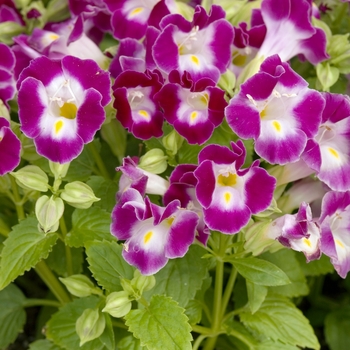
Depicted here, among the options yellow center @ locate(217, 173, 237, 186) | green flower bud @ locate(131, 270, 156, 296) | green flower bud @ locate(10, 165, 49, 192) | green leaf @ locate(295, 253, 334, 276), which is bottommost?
green leaf @ locate(295, 253, 334, 276)

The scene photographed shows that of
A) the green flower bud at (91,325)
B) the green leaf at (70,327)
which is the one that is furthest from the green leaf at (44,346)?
the green flower bud at (91,325)

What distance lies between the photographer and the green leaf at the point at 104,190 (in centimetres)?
101

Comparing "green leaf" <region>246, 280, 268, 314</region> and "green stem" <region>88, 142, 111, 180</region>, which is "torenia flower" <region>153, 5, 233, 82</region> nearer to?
"green stem" <region>88, 142, 111, 180</region>

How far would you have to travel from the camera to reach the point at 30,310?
1481 millimetres

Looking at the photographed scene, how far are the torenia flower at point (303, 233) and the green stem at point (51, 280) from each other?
0.49 meters

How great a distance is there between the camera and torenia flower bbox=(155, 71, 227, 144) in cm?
87

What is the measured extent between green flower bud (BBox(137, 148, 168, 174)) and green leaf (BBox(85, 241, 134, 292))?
136mm

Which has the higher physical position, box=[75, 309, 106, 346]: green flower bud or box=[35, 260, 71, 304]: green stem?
box=[75, 309, 106, 346]: green flower bud

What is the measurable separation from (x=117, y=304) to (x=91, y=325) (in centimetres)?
8

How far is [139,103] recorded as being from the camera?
95 cm

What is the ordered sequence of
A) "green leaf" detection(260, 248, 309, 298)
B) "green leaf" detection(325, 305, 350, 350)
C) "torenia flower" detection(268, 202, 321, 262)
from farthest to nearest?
"green leaf" detection(325, 305, 350, 350)
"green leaf" detection(260, 248, 309, 298)
"torenia flower" detection(268, 202, 321, 262)

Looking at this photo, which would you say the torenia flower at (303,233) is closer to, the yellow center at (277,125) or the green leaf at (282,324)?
the yellow center at (277,125)

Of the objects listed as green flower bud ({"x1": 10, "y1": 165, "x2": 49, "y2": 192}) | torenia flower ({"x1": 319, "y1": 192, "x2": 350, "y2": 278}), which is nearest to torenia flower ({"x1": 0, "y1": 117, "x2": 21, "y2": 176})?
green flower bud ({"x1": 10, "y1": 165, "x2": 49, "y2": 192})

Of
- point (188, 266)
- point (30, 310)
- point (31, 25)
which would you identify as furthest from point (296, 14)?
point (30, 310)
